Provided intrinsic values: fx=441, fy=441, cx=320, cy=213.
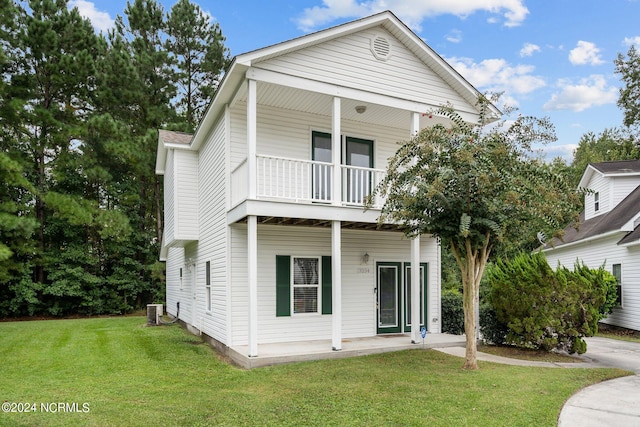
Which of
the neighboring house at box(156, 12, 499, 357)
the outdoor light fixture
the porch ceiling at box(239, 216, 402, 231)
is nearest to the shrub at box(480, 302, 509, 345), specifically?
the neighboring house at box(156, 12, 499, 357)

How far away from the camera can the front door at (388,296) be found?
1123cm

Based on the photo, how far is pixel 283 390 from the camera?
659 centimetres

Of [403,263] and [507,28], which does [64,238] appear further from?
[507,28]

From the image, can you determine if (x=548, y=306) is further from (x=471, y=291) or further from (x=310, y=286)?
(x=310, y=286)

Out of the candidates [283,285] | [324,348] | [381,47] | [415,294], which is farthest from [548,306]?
[381,47]

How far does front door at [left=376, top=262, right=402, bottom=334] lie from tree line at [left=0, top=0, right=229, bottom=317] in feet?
43.7

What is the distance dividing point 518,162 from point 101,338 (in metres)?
11.4

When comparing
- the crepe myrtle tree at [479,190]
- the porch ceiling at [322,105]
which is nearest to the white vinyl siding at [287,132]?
the porch ceiling at [322,105]

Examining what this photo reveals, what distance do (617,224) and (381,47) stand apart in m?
10.4

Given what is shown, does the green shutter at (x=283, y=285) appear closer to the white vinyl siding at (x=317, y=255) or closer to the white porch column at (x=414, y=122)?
the white vinyl siding at (x=317, y=255)

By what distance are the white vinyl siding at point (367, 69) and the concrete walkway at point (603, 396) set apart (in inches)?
237

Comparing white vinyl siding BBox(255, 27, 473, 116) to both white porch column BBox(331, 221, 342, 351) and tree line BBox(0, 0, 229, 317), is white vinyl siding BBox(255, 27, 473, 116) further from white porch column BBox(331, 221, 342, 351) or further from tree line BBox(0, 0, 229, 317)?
tree line BBox(0, 0, 229, 317)

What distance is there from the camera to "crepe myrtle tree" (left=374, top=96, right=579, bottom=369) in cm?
720

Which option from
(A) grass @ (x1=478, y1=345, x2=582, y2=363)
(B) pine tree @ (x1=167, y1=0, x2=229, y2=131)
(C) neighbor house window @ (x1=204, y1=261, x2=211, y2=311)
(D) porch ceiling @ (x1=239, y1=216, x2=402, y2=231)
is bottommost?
(A) grass @ (x1=478, y1=345, x2=582, y2=363)
